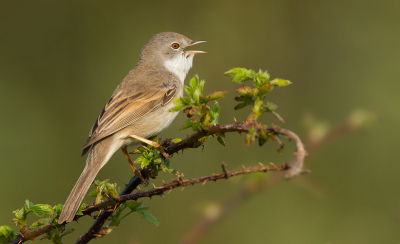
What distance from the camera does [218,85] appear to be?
7.34 meters

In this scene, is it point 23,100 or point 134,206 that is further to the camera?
point 23,100

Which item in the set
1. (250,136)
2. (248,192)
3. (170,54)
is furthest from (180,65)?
(250,136)

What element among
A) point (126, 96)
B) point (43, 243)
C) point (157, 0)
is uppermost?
point (157, 0)

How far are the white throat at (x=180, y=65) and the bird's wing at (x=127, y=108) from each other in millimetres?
458

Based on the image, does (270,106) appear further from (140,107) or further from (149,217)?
(140,107)

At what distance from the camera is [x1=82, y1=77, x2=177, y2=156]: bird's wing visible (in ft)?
12.3

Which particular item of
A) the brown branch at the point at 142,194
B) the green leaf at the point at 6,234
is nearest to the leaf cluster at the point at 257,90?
the brown branch at the point at 142,194

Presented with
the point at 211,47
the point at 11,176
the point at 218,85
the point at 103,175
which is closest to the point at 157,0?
the point at 211,47

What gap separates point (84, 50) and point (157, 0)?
175 centimetres

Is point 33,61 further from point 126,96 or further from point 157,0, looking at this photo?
point 126,96

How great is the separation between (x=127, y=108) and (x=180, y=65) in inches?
50.2

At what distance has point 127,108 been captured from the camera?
4094 mm

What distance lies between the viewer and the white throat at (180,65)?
199 inches

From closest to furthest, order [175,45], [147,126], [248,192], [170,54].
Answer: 1. [248,192]
2. [147,126]
3. [170,54]
4. [175,45]
